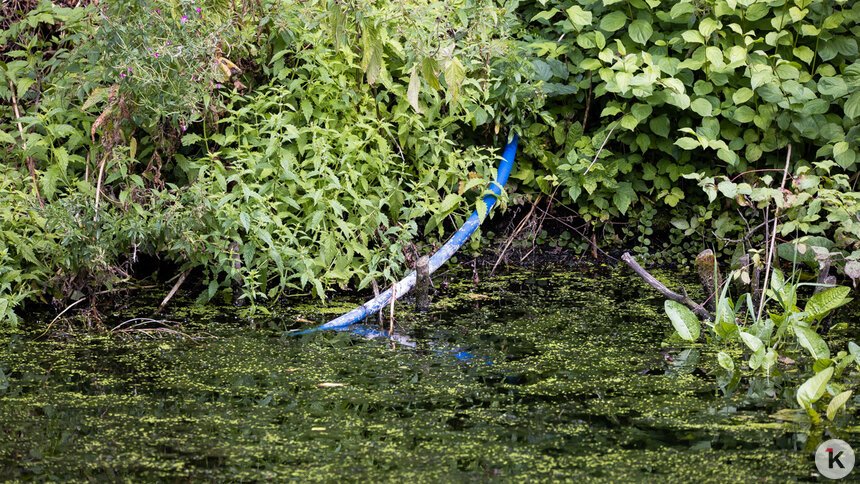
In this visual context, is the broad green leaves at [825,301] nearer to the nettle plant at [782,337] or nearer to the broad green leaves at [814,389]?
the nettle plant at [782,337]

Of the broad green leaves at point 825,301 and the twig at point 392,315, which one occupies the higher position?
the broad green leaves at point 825,301

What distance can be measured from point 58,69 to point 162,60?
1.03 metres

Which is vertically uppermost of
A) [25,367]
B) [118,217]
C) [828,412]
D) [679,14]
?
[679,14]

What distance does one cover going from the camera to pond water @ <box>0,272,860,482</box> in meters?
2.26

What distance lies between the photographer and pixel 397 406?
2709mm

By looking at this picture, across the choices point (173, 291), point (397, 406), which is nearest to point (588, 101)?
point (173, 291)

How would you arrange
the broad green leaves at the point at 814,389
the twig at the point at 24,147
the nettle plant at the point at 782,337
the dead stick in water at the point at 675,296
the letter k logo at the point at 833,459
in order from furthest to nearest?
the twig at the point at 24,147, the dead stick in water at the point at 675,296, the nettle plant at the point at 782,337, the broad green leaves at the point at 814,389, the letter k logo at the point at 833,459

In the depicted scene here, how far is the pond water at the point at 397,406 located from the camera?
226 centimetres

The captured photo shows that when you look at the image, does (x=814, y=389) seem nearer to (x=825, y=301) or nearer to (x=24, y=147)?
(x=825, y=301)

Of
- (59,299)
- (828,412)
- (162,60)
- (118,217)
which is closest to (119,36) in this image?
(162,60)

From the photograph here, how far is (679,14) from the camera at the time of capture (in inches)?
179

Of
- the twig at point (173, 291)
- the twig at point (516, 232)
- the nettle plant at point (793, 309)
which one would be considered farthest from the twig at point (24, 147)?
the nettle plant at point (793, 309)

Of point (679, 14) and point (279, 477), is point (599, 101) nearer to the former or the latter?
point (679, 14)

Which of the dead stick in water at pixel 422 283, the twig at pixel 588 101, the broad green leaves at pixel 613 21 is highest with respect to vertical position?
the broad green leaves at pixel 613 21
